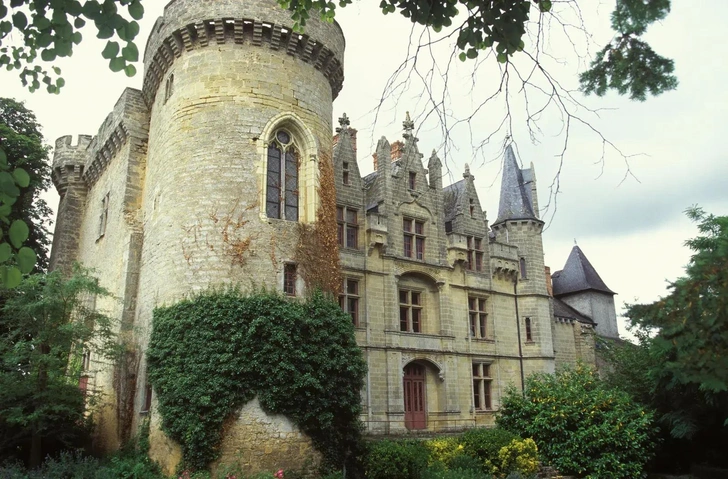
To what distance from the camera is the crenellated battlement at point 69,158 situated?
74.8ft

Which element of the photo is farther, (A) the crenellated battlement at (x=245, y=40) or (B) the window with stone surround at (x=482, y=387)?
(B) the window with stone surround at (x=482, y=387)

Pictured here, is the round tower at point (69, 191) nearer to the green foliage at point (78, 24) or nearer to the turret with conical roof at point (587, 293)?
the green foliage at point (78, 24)

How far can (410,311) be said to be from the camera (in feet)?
73.2

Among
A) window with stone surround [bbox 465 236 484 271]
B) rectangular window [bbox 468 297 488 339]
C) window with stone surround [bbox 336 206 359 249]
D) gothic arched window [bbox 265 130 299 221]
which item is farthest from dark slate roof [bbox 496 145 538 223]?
gothic arched window [bbox 265 130 299 221]

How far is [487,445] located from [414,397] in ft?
22.6

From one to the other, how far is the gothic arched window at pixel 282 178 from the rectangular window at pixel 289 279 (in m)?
1.19

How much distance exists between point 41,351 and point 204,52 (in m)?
7.83

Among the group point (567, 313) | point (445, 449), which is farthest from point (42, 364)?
point (567, 313)

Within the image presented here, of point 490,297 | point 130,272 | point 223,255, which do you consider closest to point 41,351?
point 130,272

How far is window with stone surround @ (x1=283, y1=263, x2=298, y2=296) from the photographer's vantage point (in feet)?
46.2

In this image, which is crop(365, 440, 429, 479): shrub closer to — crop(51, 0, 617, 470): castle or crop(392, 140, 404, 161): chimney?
crop(51, 0, 617, 470): castle

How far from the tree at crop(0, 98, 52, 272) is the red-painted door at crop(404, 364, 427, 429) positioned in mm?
14324

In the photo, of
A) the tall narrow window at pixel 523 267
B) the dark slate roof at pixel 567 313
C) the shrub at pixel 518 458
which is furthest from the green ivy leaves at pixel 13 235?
the dark slate roof at pixel 567 313

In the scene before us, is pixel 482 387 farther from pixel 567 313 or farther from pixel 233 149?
pixel 233 149
